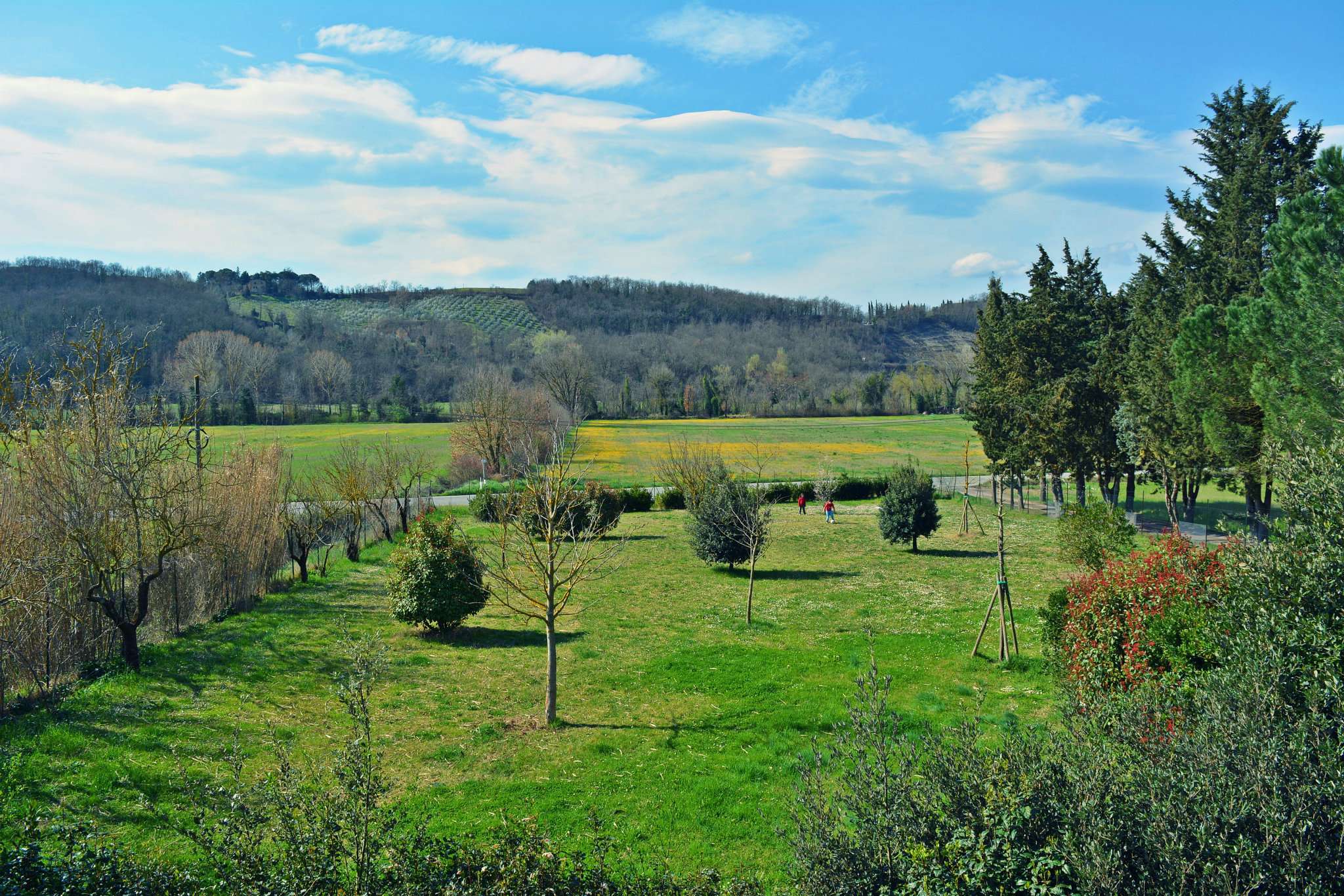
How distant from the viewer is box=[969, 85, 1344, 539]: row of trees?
18125 millimetres

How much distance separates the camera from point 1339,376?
876cm

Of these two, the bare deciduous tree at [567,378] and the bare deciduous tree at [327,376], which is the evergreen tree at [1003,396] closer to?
the bare deciduous tree at [567,378]

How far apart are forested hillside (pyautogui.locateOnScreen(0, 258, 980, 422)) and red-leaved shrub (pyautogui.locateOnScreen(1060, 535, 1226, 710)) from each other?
2363 inches

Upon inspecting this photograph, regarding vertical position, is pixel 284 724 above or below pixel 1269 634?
below

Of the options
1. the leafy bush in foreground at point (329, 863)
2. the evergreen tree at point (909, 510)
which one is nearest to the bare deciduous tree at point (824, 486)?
the evergreen tree at point (909, 510)

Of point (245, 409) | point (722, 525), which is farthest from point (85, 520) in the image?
point (245, 409)

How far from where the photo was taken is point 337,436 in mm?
78000

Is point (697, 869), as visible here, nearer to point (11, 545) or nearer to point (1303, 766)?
point (1303, 766)

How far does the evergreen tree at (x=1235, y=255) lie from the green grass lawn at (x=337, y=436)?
4285 centimetres

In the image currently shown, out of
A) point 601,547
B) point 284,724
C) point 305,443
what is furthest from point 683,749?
point 305,443

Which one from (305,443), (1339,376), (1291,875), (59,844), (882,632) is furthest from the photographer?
(305,443)

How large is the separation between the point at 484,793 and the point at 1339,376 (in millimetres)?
11326

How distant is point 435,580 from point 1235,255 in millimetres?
30084

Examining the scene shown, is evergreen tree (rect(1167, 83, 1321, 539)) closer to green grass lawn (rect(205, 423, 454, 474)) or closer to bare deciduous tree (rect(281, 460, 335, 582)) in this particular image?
bare deciduous tree (rect(281, 460, 335, 582))
